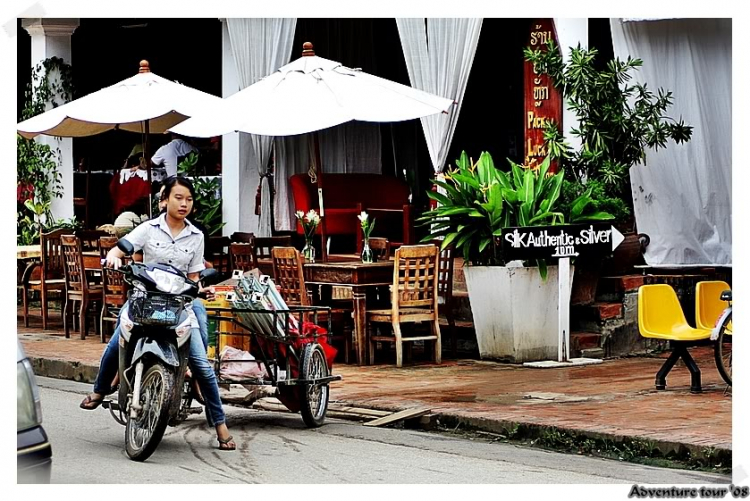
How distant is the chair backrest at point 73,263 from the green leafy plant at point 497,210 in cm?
367

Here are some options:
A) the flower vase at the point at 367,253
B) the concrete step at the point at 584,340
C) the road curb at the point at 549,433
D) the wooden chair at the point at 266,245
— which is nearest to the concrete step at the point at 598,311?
the concrete step at the point at 584,340

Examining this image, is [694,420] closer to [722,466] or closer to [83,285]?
[722,466]

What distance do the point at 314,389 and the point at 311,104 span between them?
3.63 m

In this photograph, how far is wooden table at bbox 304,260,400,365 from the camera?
12062 mm

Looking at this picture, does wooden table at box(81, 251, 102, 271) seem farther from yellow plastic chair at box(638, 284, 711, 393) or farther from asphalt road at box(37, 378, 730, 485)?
yellow plastic chair at box(638, 284, 711, 393)

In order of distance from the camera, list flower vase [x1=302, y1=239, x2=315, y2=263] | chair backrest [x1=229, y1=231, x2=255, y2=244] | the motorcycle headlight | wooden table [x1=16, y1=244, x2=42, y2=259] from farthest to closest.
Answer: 1. wooden table [x1=16, y1=244, x2=42, y2=259]
2. chair backrest [x1=229, y1=231, x2=255, y2=244]
3. flower vase [x1=302, y1=239, x2=315, y2=263]
4. the motorcycle headlight

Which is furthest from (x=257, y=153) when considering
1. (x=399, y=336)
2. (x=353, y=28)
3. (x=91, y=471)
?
(x=91, y=471)

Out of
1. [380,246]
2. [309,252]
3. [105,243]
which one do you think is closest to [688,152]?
[380,246]

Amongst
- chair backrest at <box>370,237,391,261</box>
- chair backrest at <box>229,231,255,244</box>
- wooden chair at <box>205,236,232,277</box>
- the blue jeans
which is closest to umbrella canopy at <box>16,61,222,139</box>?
wooden chair at <box>205,236,232,277</box>

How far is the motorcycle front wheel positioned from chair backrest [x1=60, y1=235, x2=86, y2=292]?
5.82 meters

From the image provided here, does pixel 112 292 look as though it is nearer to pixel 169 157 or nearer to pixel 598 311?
pixel 169 157

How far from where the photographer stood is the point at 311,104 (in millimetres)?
12172

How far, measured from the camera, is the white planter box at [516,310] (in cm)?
1203

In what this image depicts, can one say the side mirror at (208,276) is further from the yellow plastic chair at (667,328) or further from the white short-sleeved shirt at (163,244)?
the yellow plastic chair at (667,328)
